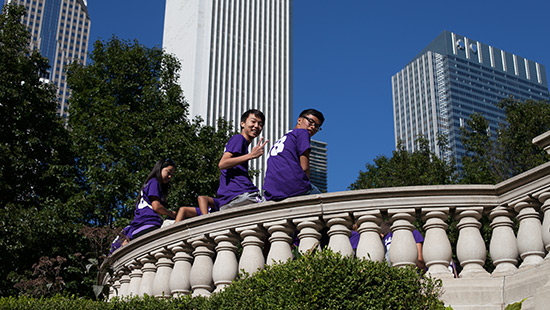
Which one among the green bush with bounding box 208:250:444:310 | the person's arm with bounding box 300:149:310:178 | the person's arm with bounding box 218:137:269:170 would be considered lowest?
the green bush with bounding box 208:250:444:310

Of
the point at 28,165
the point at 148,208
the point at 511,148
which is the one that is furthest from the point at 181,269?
the point at 511,148

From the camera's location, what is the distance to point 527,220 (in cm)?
561

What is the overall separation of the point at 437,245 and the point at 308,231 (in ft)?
4.29

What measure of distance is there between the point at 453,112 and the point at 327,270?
184 meters

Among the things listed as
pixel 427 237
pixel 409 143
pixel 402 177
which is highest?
pixel 409 143

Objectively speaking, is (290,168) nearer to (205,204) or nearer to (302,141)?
(302,141)

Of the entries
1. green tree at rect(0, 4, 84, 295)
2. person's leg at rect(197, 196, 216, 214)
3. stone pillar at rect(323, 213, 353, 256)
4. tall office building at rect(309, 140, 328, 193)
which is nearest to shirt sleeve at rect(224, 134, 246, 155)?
person's leg at rect(197, 196, 216, 214)

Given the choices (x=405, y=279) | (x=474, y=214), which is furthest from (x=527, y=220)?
(x=405, y=279)

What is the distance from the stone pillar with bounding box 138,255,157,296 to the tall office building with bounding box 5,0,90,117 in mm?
185555

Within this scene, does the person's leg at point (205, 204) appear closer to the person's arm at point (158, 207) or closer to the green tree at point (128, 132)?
the person's arm at point (158, 207)

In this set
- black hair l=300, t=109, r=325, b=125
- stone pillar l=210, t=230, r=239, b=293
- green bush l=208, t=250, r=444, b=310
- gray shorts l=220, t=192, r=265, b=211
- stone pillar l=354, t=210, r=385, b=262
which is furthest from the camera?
black hair l=300, t=109, r=325, b=125

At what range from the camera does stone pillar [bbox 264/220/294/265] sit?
6234mm

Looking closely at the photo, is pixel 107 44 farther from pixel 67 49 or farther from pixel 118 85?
pixel 67 49

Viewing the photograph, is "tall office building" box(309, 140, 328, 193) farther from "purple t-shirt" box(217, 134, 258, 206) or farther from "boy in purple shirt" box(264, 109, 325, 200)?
"boy in purple shirt" box(264, 109, 325, 200)
